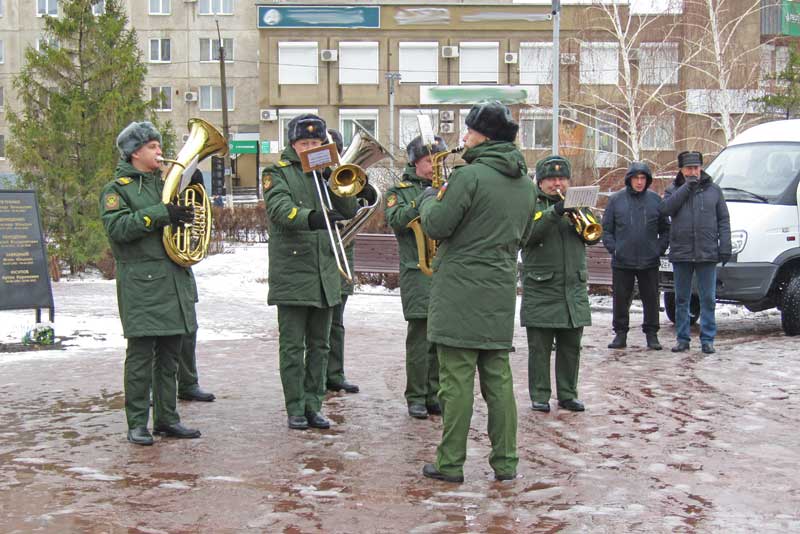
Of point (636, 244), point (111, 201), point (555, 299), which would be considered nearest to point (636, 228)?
point (636, 244)

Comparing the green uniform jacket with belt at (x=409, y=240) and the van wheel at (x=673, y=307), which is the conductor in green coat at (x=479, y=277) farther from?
the van wheel at (x=673, y=307)

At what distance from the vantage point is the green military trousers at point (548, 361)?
8219 mm

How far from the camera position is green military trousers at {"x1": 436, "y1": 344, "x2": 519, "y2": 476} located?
603 cm

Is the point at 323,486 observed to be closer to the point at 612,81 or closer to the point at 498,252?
the point at 498,252

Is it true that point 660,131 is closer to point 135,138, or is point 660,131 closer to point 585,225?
point 585,225

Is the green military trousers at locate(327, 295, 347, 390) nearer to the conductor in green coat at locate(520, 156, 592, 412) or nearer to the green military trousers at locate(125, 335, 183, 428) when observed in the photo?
the conductor in green coat at locate(520, 156, 592, 412)

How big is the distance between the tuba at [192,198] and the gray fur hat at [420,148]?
1.38 metres

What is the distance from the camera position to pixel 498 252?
6004 mm

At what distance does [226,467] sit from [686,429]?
10.7ft

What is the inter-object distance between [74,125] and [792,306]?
1246 centimetres

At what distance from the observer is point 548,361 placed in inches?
326

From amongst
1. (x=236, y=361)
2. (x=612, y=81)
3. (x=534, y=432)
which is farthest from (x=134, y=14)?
(x=534, y=432)

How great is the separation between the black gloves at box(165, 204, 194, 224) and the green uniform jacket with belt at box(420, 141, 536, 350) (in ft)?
5.57

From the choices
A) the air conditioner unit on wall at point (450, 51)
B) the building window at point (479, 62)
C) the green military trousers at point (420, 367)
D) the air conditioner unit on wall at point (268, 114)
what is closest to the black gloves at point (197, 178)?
the green military trousers at point (420, 367)
